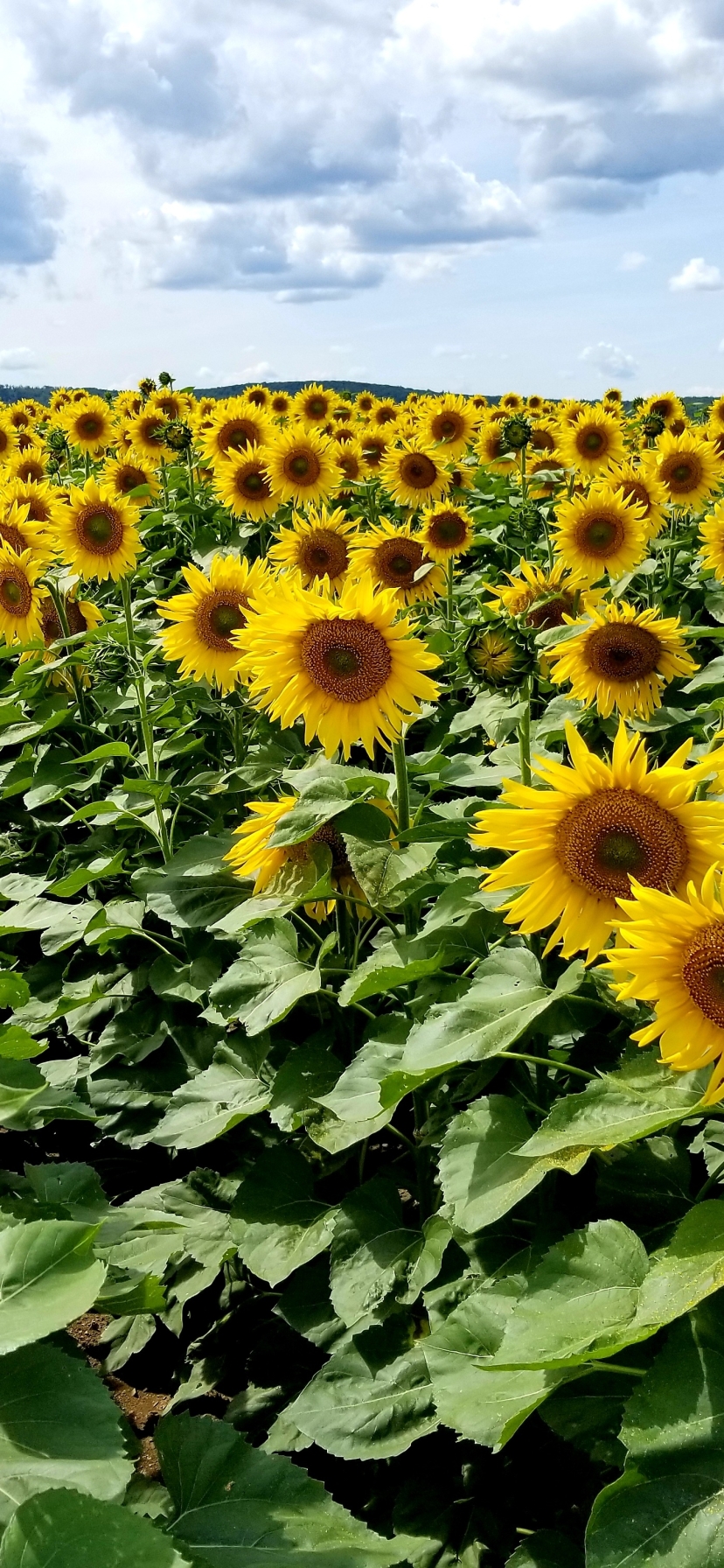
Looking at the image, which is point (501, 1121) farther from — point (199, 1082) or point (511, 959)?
point (199, 1082)

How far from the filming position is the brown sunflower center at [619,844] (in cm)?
199

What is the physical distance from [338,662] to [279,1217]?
51.5 inches

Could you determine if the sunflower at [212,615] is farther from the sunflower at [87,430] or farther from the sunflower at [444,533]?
the sunflower at [87,430]

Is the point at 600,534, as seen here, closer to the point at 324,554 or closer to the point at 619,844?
the point at 324,554

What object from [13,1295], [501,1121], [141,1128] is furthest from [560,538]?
[13,1295]

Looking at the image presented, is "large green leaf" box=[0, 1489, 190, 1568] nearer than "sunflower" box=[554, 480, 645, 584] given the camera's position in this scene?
Yes

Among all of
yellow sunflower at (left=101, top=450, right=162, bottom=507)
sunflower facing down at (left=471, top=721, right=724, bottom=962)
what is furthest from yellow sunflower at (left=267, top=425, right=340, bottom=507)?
sunflower facing down at (left=471, top=721, right=724, bottom=962)

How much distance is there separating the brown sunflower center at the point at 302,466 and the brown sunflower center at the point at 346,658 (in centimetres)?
420

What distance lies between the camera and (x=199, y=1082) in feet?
9.25

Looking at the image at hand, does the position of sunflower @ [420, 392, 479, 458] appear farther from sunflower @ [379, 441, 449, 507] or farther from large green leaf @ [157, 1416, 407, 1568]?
large green leaf @ [157, 1416, 407, 1568]

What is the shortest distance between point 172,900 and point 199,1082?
0.55 meters

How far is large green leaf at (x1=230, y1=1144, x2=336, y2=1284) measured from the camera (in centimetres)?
252

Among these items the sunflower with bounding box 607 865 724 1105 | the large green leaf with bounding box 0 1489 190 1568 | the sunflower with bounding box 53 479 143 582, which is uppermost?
the sunflower with bounding box 53 479 143 582

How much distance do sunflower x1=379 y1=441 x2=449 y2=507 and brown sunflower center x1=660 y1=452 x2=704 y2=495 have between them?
54.4 inches
